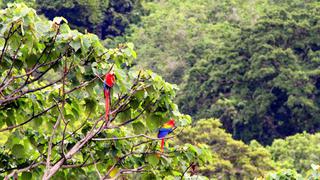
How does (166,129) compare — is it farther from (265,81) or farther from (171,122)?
(265,81)

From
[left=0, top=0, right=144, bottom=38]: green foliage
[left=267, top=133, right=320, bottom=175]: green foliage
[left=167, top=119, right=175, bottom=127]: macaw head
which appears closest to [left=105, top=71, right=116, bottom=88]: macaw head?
[left=167, top=119, right=175, bottom=127]: macaw head

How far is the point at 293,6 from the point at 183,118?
29.5 m

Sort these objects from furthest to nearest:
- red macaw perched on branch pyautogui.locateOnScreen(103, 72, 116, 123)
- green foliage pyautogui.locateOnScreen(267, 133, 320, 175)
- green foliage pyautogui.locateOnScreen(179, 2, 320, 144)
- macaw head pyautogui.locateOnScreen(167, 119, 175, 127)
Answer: green foliage pyautogui.locateOnScreen(179, 2, 320, 144)
green foliage pyautogui.locateOnScreen(267, 133, 320, 175)
macaw head pyautogui.locateOnScreen(167, 119, 175, 127)
red macaw perched on branch pyautogui.locateOnScreen(103, 72, 116, 123)

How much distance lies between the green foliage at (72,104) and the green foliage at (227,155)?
13.4 meters

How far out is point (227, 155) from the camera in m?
19.6

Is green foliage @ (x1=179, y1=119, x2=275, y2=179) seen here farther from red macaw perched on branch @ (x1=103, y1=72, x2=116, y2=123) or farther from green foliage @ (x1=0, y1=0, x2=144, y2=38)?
green foliage @ (x1=0, y1=0, x2=144, y2=38)

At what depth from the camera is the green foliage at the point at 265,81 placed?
28891 millimetres

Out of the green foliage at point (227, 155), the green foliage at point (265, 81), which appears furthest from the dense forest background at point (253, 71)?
the green foliage at point (227, 155)

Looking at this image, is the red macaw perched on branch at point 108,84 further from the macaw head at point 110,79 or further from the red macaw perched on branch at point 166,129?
the red macaw perched on branch at point 166,129

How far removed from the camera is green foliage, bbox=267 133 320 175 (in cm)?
2066

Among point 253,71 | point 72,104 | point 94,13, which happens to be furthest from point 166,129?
point 94,13

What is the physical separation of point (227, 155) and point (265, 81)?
34.3 ft

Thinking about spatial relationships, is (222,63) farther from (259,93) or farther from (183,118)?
(183,118)

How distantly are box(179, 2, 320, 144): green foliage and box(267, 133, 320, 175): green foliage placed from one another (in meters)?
5.70
